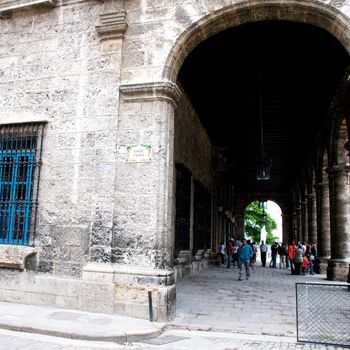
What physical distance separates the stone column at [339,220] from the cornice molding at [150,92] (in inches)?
288

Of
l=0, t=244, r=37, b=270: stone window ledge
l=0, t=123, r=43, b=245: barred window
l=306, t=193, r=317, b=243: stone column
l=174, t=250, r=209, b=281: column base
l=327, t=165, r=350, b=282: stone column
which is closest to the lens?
l=0, t=244, r=37, b=270: stone window ledge

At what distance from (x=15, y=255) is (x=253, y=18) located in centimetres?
560

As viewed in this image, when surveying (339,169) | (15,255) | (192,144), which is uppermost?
(192,144)

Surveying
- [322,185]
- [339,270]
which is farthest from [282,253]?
[339,270]

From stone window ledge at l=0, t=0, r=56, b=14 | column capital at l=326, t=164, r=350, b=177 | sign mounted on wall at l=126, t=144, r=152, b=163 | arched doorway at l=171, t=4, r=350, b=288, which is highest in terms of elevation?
stone window ledge at l=0, t=0, r=56, b=14

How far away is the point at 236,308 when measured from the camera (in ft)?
23.0

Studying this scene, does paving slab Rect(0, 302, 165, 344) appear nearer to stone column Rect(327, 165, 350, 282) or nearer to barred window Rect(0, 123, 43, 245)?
barred window Rect(0, 123, 43, 245)

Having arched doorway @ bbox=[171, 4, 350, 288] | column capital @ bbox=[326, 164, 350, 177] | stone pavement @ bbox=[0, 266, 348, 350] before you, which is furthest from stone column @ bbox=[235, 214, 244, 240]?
stone pavement @ bbox=[0, 266, 348, 350]

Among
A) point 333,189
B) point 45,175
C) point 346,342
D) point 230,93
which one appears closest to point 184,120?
point 230,93

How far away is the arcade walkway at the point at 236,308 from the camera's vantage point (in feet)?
18.5

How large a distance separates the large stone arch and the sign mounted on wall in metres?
1.19

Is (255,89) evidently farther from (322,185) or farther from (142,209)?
(142,209)

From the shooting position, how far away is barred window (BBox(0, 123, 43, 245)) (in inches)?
267

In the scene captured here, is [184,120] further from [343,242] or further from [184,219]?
[343,242]
